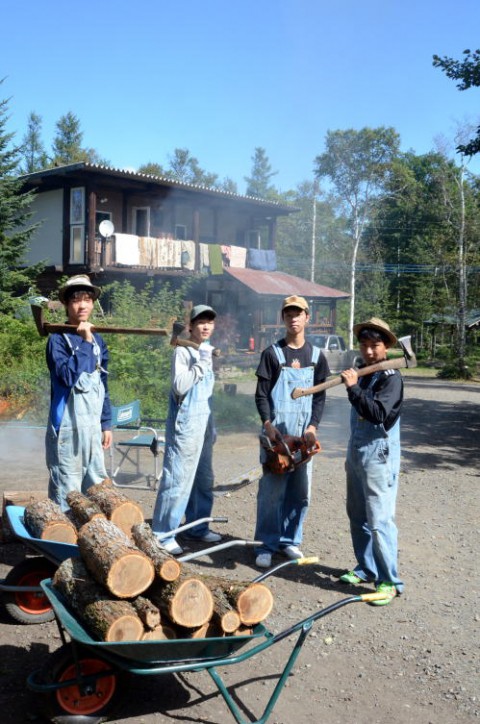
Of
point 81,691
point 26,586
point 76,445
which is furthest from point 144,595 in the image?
point 76,445

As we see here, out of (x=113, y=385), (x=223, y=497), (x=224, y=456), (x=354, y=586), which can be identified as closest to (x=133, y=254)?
(x=113, y=385)

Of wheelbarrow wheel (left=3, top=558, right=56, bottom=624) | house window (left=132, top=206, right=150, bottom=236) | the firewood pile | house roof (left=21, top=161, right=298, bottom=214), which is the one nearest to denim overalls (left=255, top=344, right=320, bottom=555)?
wheelbarrow wheel (left=3, top=558, right=56, bottom=624)

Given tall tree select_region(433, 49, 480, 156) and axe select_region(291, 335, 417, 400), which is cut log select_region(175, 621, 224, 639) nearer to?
axe select_region(291, 335, 417, 400)

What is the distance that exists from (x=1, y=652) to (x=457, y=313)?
29.7 m

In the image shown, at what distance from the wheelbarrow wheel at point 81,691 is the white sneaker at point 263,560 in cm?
201

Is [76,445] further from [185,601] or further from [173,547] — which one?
[185,601]

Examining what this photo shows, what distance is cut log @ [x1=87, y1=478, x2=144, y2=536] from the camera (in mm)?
3805

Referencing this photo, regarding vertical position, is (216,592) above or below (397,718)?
above

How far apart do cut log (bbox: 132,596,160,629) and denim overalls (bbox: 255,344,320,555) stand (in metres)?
2.06

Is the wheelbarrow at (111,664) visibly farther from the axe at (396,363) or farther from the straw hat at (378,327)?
the straw hat at (378,327)

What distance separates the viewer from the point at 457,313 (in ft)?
101

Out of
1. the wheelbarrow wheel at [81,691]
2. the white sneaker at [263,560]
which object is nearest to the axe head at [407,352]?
the white sneaker at [263,560]

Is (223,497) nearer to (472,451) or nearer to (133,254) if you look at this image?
(472,451)

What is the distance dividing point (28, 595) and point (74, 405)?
119cm
